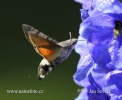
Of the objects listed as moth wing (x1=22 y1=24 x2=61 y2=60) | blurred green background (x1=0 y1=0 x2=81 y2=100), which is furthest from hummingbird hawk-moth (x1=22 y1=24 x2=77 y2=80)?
blurred green background (x1=0 y1=0 x2=81 y2=100)

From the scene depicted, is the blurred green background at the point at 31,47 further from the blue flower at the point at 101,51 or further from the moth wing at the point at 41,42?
the blue flower at the point at 101,51

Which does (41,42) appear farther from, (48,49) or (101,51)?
(101,51)

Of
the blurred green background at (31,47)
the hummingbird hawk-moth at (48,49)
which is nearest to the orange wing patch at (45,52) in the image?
the hummingbird hawk-moth at (48,49)

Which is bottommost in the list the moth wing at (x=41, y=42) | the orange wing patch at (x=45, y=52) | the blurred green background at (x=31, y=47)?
the blurred green background at (x=31, y=47)

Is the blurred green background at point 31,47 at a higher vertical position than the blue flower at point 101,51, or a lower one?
lower

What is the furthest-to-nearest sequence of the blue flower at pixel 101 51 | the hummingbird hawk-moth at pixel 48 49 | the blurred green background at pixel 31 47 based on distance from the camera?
the blurred green background at pixel 31 47 < the hummingbird hawk-moth at pixel 48 49 < the blue flower at pixel 101 51

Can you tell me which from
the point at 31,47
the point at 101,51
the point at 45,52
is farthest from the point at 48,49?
the point at 31,47
